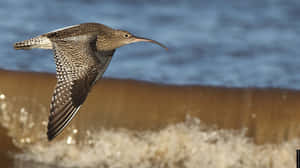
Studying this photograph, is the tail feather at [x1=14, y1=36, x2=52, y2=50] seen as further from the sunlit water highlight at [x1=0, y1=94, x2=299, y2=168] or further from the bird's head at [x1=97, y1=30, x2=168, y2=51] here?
the sunlit water highlight at [x1=0, y1=94, x2=299, y2=168]

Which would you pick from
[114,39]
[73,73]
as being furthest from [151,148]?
[73,73]

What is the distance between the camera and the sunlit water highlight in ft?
27.4

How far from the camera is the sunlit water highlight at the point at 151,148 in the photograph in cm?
834

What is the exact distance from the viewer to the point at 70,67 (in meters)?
6.01

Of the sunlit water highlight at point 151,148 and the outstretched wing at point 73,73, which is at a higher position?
the outstretched wing at point 73,73

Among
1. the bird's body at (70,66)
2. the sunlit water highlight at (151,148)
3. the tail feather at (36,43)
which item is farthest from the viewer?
the sunlit water highlight at (151,148)

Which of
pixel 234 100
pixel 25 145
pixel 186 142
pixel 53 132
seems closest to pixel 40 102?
pixel 25 145

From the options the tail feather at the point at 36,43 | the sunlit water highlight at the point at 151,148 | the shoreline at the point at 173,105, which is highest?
the tail feather at the point at 36,43

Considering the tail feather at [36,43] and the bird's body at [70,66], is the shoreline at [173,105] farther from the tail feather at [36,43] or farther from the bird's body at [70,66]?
the tail feather at [36,43]

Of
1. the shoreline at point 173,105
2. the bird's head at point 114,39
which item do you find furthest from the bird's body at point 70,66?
the shoreline at point 173,105

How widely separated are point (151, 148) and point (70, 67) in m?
2.90

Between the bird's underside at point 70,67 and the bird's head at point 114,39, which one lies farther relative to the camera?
the bird's head at point 114,39

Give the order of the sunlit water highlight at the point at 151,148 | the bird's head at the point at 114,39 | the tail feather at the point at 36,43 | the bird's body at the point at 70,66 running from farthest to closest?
1. the sunlit water highlight at the point at 151,148
2. the bird's head at the point at 114,39
3. the tail feather at the point at 36,43
4. the bird's body at the point at 70,66

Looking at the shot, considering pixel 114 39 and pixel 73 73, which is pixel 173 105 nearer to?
pixel 114 39
